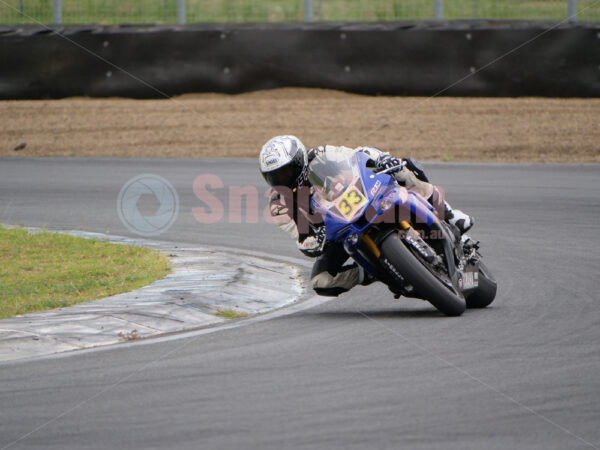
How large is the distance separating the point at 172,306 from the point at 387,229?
1712 mm

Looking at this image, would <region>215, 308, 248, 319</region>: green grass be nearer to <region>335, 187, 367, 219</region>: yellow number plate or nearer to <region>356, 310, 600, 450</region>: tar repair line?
<region>356, 310, 600, 450</region>: tar repair line

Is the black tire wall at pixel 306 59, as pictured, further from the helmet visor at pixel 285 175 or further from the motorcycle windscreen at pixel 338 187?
the helmet visor at pixel 285 175

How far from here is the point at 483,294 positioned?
23.4ft

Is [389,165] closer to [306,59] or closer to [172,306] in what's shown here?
[172,306]

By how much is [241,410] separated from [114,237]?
6.31 m

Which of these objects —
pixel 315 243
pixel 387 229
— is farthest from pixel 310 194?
pixel 387 229

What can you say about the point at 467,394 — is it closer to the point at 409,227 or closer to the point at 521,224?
the point at 409,227

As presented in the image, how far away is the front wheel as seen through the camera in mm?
6434

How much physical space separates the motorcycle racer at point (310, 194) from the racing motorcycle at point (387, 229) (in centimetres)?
9

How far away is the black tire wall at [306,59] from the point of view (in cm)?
1734

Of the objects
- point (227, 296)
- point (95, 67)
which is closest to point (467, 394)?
point (227, 296)

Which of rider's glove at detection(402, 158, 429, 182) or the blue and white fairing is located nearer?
the blue and white fairing

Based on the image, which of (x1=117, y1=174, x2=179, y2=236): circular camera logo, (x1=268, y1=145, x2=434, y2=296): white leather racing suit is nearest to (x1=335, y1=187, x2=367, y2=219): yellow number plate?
(x1=268, y1=145, x2=434, y2=296): white leather racing suit

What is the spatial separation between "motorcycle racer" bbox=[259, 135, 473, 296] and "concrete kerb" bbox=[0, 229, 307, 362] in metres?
0.66
